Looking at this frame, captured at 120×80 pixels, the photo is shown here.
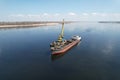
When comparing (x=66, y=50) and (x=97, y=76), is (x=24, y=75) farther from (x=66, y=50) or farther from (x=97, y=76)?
(x=66, y=50)

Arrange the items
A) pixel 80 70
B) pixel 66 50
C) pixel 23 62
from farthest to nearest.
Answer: pixel 66 50
pixel 23 62
pixel 80 70

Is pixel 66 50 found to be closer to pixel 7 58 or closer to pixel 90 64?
pixel 90 64

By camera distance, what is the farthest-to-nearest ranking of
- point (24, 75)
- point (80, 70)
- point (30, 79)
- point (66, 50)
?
point (66, 50) → point (80, 70) → point (24, 75) → point (30, 79)

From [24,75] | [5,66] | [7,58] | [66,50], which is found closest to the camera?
[24,75]

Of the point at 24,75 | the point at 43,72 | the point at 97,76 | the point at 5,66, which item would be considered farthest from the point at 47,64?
the point at 97,76

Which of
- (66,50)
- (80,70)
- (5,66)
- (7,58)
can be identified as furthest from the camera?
(66,50)

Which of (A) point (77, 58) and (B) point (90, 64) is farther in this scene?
(A) point (77, 58)

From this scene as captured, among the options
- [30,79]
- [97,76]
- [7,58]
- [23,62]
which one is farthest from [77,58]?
[7,58]

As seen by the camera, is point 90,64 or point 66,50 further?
point 66,50

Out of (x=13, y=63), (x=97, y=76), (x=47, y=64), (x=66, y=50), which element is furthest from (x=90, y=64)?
(x=13, y=63)
